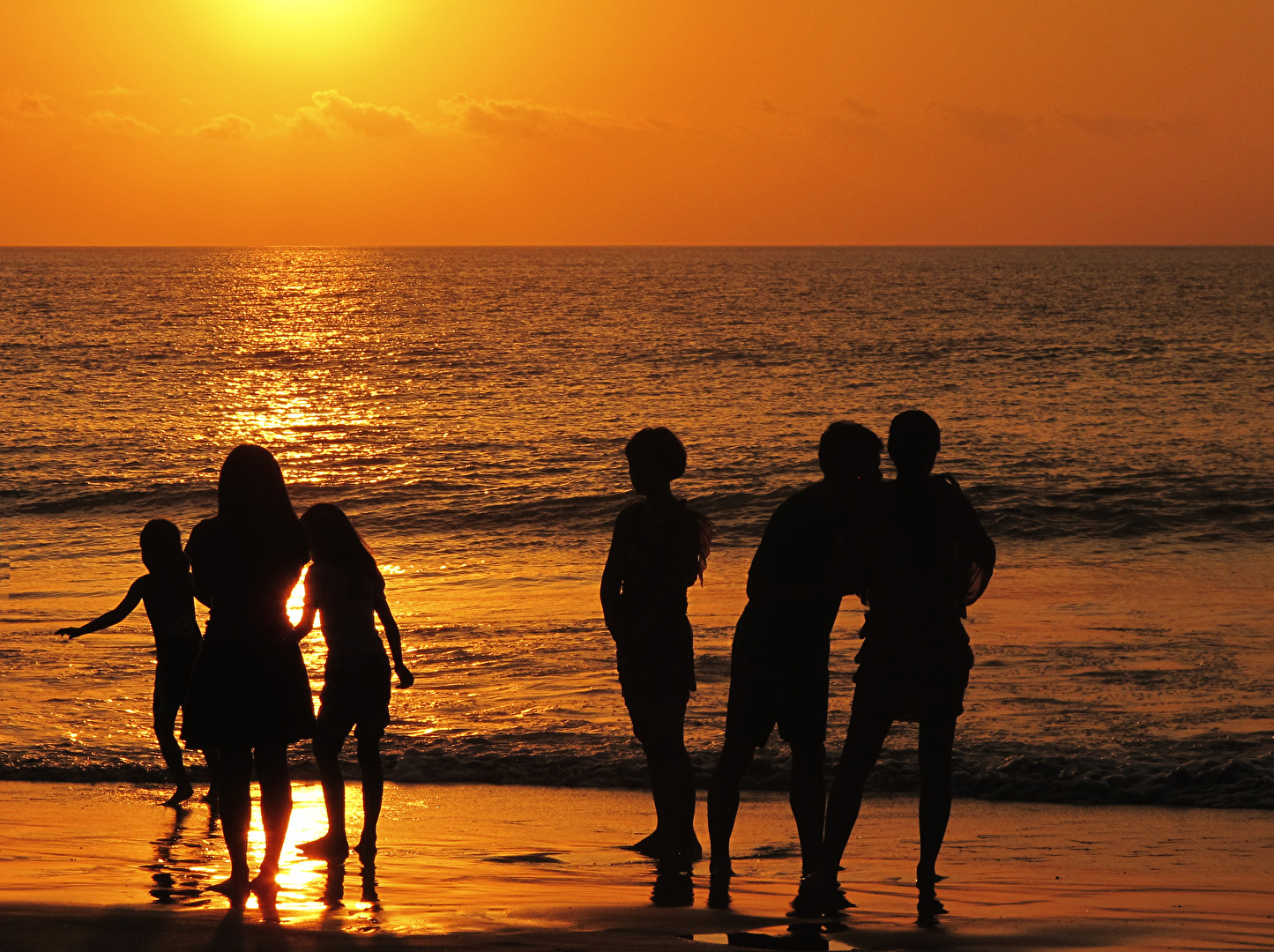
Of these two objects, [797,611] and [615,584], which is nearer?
[797,611]

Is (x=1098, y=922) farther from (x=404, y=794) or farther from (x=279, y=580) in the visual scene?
(x=404, y=794)

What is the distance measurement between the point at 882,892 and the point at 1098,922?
0.89 meters

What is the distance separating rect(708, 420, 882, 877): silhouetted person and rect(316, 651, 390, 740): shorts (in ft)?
5.41

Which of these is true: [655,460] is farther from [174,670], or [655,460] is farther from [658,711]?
[174,670]

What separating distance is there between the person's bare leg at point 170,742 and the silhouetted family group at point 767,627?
202 cm

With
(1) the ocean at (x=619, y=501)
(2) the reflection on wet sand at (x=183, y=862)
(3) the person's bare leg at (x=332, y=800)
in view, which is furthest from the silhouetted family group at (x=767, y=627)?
(1) the ocean at (x=619, y=501)

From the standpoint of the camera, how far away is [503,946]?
3.96 metres

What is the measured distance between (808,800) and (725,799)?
1.11 feet

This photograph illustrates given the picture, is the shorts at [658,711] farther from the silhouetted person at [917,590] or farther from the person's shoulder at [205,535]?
the person's shoulder at [205,535]

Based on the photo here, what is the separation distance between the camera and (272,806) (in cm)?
484

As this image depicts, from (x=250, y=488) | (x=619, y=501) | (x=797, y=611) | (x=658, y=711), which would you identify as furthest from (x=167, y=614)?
(x=619, y=501)

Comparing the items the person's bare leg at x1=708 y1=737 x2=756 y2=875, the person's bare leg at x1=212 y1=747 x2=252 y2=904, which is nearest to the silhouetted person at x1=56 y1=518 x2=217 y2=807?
the person's bare leg at x1=212 y1=747 x2=252 y2=904

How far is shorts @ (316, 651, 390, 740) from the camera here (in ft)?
18.8

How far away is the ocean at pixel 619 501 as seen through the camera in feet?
30.0
